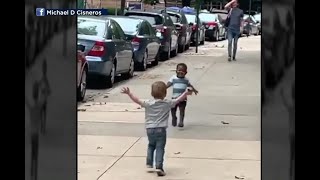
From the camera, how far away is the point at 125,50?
13438 mm

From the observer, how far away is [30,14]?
11.0 ft

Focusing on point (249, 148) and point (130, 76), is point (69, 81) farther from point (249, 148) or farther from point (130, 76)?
point (130, 76)

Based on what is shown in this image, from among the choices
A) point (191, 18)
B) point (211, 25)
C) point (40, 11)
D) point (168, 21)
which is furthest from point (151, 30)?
point (40, 11)

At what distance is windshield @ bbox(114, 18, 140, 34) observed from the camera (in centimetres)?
1515

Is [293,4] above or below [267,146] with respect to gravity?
above

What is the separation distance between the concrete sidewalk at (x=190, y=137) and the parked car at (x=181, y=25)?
7989mm

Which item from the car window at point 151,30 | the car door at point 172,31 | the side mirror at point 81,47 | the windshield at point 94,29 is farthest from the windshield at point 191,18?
A: the side mirror at point 81,47

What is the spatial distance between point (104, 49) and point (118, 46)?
1268mm

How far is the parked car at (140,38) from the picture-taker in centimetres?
1501

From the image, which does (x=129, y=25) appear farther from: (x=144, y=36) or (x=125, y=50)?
(x=125, y=50)

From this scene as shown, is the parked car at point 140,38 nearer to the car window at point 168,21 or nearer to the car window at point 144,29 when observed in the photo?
the car window at point 144,29

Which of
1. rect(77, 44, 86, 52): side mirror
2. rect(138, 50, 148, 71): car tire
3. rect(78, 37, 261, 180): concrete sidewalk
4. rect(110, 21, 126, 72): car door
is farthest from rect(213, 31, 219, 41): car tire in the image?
rect(77, 44, 86, 52): side mirror
